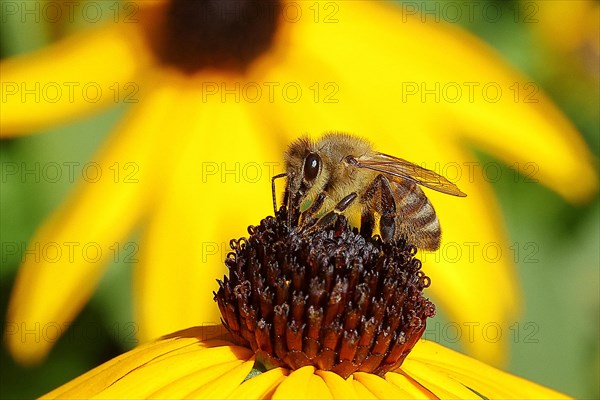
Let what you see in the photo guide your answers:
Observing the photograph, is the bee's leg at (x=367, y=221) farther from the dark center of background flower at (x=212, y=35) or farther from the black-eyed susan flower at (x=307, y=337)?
the dark center of background flower at (x=212, y=35)

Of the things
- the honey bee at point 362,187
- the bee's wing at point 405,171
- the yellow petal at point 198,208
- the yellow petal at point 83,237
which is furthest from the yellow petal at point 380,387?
the yellow petal at point 83,237

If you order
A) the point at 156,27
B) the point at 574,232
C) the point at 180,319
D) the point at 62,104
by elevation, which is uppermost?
the point at 156,27

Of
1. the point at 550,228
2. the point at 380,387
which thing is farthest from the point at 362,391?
the point at 550,228

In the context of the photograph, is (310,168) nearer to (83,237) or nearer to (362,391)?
(362,391)

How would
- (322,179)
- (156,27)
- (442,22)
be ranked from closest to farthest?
(322,179), (156,27), (442,22)

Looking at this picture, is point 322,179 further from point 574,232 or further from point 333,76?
point 574,232

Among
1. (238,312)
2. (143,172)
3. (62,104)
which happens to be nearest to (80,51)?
(62,104)

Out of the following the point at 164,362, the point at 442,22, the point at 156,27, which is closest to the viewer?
the point at 164,362
